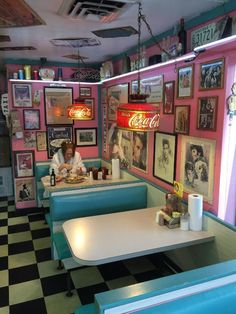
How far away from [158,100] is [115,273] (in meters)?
2.03

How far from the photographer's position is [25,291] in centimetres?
271

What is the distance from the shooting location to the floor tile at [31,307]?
7.98ft

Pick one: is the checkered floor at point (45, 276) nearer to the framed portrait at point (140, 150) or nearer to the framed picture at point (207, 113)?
the framed portrait at point (140, 150)

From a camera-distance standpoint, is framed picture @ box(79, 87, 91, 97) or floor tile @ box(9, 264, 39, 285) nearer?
floor tile @ box(9, 264, 39, 285)

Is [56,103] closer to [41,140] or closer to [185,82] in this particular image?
[41,140]

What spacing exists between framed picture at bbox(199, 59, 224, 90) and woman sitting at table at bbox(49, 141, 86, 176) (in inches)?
91.0

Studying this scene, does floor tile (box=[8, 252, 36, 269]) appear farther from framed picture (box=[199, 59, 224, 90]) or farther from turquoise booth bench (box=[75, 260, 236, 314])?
framed picture (box=[199, 59, 224, 90])

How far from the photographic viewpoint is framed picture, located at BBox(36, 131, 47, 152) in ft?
15.8

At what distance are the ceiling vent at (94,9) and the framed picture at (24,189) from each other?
3232 millimetres

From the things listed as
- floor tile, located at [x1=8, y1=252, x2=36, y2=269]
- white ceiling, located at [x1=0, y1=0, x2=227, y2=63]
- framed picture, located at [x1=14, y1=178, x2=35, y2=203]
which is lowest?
floor tile, located at [x1=8, y1=252, x2=36, y2=269]

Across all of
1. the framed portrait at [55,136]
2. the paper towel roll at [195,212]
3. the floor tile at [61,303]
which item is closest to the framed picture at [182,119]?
the paper towel roll at [195,212]

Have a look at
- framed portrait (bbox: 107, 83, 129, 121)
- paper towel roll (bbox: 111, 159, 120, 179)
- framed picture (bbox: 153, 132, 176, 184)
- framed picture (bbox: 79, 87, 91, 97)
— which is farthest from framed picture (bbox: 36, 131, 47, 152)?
framed picture (bbox: 153, 132, 176, 184)

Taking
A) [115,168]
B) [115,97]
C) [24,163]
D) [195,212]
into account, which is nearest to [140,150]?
[115,168]

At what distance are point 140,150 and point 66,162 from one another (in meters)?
1.34
